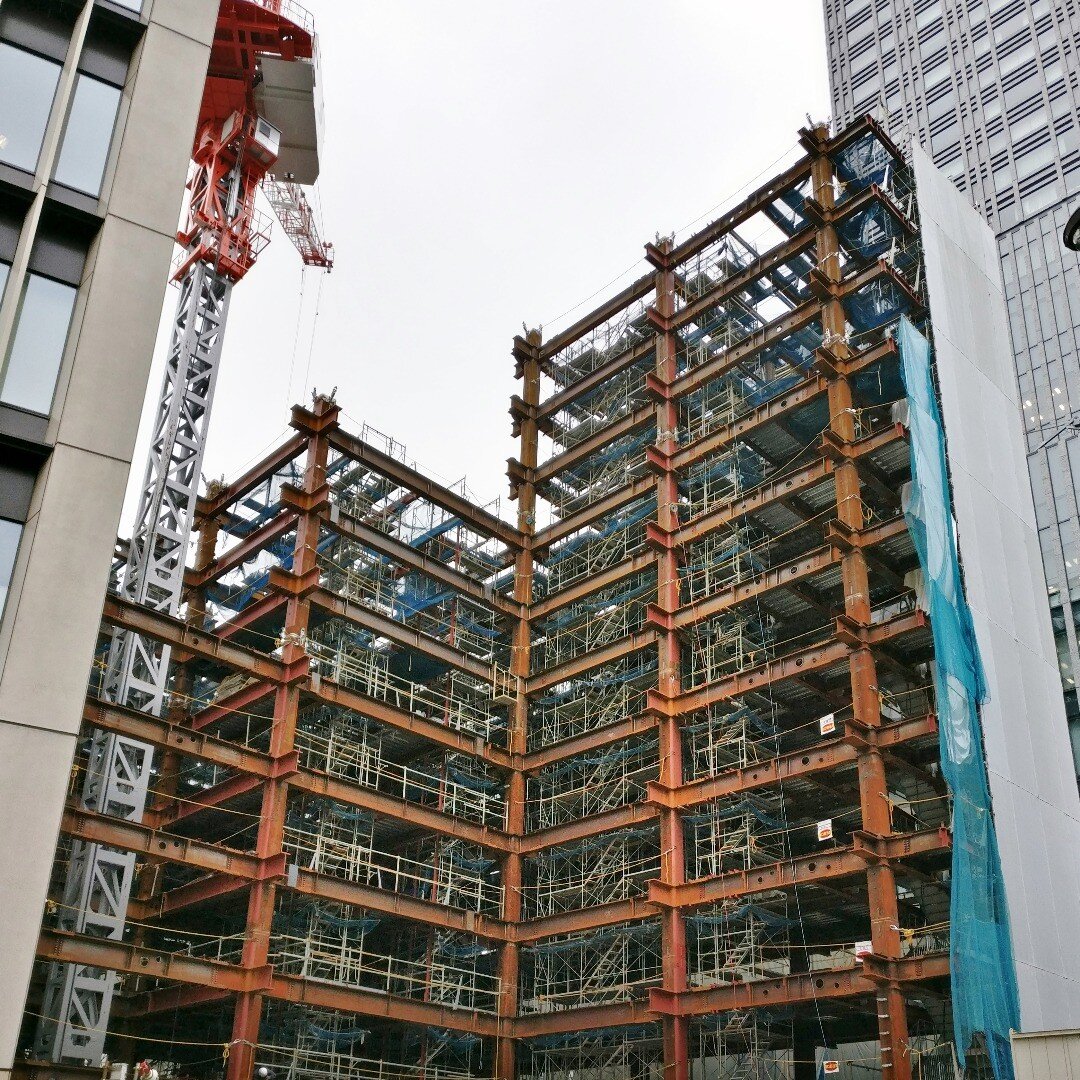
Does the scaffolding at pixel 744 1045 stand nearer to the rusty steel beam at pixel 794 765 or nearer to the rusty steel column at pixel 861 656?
the rusty steel column at pixel 861 656

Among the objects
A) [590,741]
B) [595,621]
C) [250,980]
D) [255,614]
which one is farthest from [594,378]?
[250,980]

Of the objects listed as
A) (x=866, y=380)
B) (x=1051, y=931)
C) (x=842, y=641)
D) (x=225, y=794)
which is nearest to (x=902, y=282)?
(x=866, y=380)

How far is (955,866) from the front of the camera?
36.3 metres

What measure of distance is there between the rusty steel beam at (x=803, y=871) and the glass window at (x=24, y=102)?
28.9 metres

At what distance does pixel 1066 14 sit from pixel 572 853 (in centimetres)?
7547

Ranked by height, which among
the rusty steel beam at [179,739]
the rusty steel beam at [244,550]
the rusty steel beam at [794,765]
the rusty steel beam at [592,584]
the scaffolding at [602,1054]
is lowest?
the scaffolding at [602,1054]

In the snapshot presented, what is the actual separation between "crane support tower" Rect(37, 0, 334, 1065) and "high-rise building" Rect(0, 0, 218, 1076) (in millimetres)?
21838

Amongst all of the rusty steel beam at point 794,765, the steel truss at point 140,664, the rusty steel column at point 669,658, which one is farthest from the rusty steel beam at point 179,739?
the rusty steel column at point 669,658

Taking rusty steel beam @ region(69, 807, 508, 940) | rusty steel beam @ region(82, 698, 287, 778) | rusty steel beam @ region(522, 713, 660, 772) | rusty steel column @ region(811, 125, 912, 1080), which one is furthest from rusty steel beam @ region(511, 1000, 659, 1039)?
rusty steel beam @ region(82, 698, 287, 778)

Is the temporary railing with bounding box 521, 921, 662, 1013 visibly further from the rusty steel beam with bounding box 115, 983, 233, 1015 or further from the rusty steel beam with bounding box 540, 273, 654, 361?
the rusty steel beam with bounding box 540, 273, 654, 361

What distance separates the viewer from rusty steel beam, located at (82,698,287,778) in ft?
125

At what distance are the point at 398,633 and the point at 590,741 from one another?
8782 mm

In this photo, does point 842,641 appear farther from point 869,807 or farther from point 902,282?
point 902,282

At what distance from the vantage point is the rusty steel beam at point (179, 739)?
38219 mm
